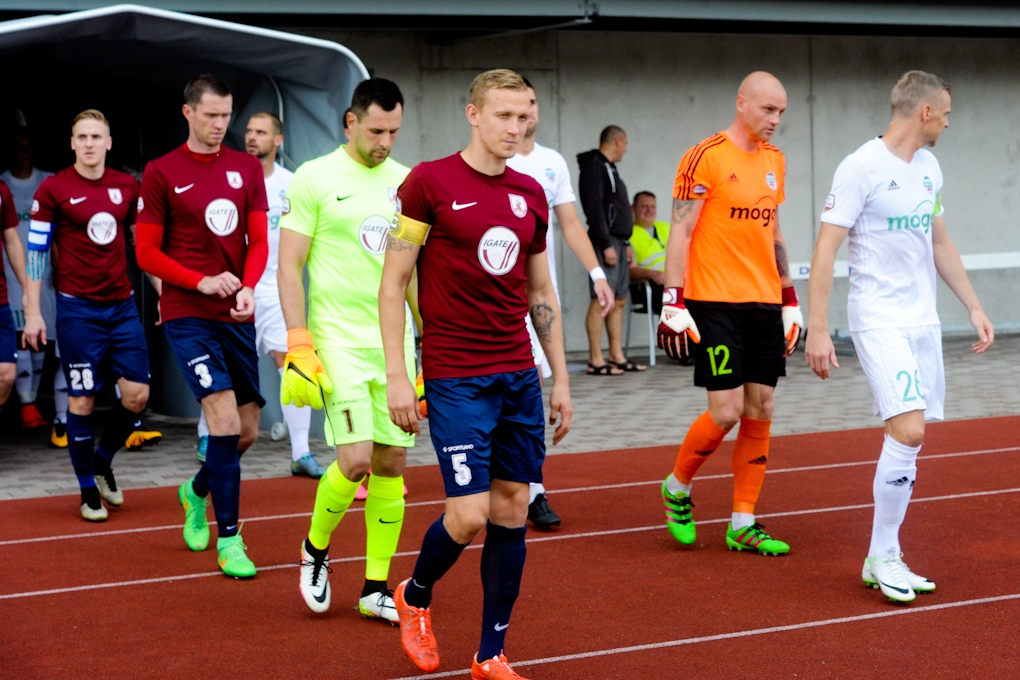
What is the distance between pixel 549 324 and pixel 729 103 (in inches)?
470

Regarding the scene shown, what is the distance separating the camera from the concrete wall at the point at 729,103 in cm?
1438

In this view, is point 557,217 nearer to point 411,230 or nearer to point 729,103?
point 411,230

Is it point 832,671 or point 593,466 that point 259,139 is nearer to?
point 593,466

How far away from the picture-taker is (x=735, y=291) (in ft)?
19.7

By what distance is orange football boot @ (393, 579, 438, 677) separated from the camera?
436cm

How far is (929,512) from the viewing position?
6.88 m

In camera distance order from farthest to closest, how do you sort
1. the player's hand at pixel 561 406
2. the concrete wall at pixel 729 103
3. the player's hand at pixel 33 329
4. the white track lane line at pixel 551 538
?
1. the concrete wall at pixel 729 103
2. the player's hand at pixel 33 329
3. the white track lane line at pixel 551 538
4. the player's hand at pixel 561 406

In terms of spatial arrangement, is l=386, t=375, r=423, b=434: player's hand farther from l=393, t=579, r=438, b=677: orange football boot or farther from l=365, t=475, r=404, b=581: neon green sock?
l=365, t=475, r=404, b=581: neon green sock

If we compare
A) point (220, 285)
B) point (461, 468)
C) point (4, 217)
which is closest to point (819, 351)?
point (461, 468)

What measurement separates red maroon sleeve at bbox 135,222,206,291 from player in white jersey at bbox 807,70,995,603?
286 cm

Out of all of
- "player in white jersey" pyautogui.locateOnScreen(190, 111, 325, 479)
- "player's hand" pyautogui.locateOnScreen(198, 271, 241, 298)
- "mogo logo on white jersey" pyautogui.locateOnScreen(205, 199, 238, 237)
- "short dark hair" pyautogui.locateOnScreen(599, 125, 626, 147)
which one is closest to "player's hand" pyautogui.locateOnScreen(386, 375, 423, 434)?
"player's hand" pyautogui.locateOnScreen(198, 271, 241, 298)

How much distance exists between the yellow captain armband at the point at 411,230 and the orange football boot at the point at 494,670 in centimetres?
139

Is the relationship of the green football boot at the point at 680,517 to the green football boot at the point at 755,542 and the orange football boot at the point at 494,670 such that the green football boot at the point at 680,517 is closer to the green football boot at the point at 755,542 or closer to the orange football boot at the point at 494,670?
the green football boot at the point at 755,542

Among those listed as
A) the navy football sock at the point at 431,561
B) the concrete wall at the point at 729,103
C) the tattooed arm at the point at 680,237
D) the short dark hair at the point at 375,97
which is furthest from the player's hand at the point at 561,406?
the concrete wall at the point at 729,103
